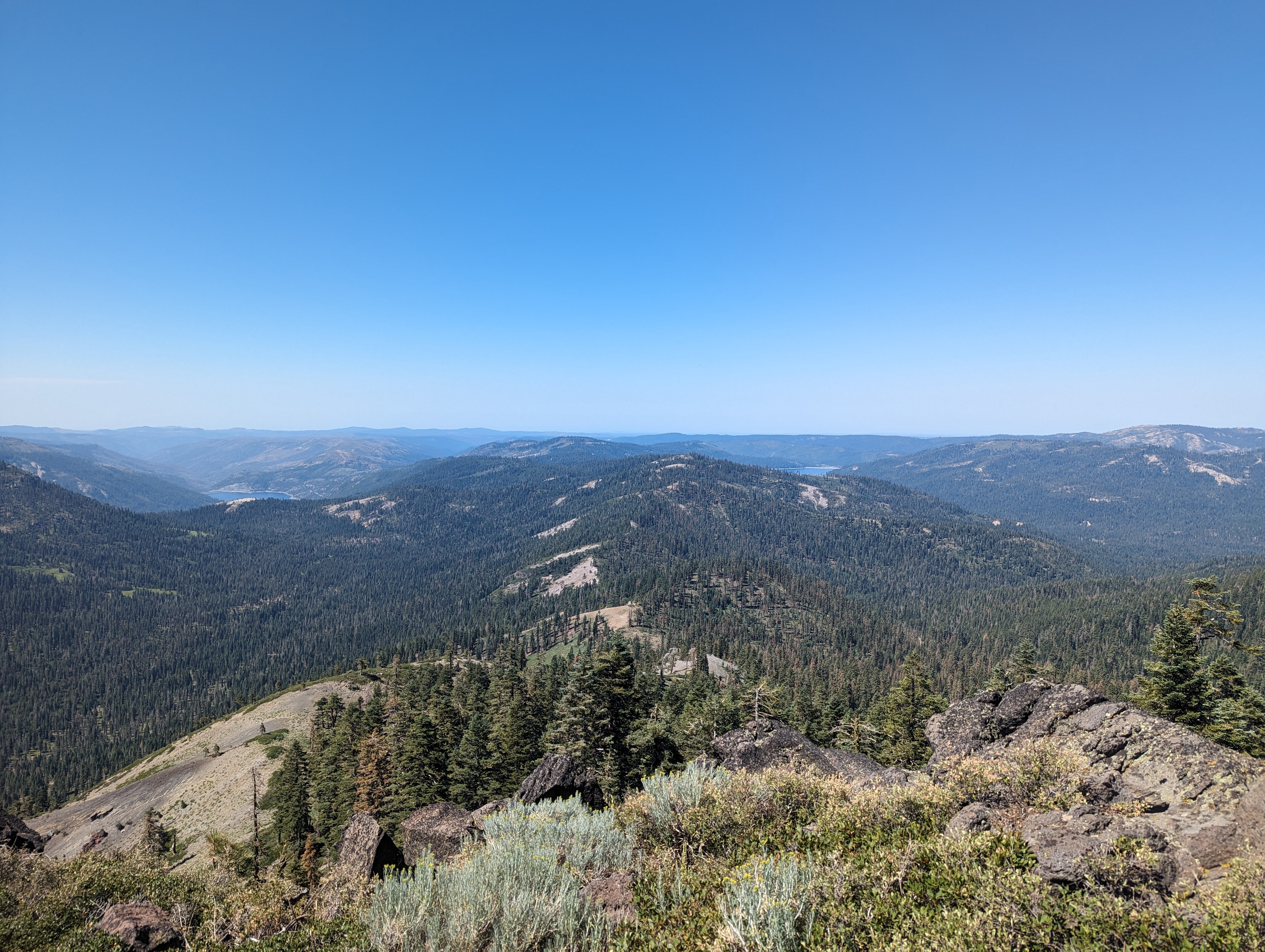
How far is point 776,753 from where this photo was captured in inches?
1236

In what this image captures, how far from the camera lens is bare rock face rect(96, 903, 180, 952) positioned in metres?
15.5

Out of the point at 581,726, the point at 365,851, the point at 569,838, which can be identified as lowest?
the point at 581,726

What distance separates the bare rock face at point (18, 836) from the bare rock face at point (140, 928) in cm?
2221

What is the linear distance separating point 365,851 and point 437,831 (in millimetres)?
3537

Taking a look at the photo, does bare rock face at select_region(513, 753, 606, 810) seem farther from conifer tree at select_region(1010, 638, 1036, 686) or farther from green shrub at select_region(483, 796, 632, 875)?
conifer tree at select_region(1010, 638, 1036, 686)

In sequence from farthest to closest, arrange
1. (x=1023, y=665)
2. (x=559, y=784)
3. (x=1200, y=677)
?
(x=1023, y=665) → (x=1200, y=677) → (x=559, y=784)

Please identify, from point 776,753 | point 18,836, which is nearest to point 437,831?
point 776,753

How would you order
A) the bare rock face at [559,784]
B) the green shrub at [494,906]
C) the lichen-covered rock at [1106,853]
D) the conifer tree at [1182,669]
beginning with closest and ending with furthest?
the lichen-covered rock at [1106,853]
the green shrub at [494,906]
the bare rock face at [559,784]
the conifer tree at [1182,669]

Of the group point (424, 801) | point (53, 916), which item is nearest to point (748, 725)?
point (424, 801)

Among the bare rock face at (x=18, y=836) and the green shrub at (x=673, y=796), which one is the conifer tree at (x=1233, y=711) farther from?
the bare rock face at (x=18, y=836)

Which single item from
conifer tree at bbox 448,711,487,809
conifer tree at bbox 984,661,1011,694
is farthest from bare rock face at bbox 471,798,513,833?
conifer tree at bbox 984,661,1011,694

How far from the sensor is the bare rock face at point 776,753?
3052cm

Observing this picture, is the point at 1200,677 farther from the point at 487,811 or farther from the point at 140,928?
the point at 140,928

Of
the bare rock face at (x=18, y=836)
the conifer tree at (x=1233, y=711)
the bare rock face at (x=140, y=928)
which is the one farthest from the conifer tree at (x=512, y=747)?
the conifer tree at (x=1233, y=711)
